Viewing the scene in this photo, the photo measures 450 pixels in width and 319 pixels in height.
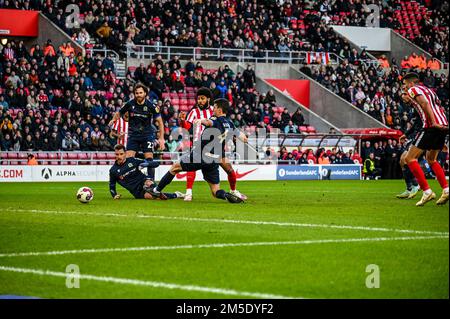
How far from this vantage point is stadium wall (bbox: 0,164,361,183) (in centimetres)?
3281

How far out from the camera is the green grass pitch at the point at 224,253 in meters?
6.71

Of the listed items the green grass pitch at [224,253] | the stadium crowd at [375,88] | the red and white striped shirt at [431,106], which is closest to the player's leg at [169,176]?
the green grass pitch at [224,253]

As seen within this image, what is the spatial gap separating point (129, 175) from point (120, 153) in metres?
0.53

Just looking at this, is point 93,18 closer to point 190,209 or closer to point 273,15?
point 273,15

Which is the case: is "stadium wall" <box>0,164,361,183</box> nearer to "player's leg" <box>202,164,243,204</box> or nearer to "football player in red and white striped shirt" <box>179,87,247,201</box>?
"football player in red and white striped shirt" <box>179,87,247,201</box>

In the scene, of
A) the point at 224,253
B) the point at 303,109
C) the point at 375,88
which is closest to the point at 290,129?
the point at 303,109

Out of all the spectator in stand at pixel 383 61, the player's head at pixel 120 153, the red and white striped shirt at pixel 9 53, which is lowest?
the player's head at pixel 120 153

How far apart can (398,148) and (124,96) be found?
42.4 feet

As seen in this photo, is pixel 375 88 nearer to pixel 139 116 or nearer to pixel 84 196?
pixel 139 116

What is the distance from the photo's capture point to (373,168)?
1539 inches

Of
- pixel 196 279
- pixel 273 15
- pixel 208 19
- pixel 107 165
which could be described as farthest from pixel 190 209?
pixel 273 15

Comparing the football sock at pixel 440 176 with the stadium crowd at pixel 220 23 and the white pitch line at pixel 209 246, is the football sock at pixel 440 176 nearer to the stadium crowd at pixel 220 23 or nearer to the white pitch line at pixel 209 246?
the white pitch line at pixel 209 246

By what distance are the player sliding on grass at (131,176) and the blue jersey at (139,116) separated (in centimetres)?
85

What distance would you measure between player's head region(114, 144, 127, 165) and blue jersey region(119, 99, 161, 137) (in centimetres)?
93
